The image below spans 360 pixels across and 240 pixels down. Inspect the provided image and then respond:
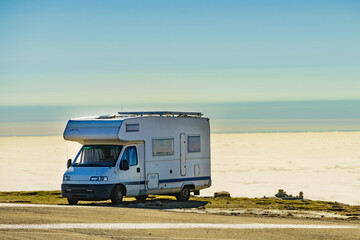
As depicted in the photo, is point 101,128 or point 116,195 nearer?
point 116,195

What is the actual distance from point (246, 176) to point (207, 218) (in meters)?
22.9

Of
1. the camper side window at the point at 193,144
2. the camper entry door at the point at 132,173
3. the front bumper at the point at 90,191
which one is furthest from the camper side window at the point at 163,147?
the front bumper at the point at 90,191

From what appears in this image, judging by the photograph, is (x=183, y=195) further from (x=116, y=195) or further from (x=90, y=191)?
(x=90, y=191)

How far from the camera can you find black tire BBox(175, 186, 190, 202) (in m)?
23.9

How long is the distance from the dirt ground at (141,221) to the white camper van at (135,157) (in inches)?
117

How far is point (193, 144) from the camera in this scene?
960 inches

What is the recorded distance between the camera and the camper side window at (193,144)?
79.5 ft

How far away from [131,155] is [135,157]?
0.59 ft

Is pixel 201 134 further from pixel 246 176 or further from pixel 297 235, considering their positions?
pixel 246 176

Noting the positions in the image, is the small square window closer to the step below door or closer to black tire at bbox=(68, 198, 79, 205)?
the step below door

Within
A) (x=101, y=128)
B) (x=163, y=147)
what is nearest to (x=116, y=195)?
(x=101, y=128)

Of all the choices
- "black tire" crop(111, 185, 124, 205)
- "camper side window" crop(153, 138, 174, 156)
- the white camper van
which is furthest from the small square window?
"black tire" crop(111, 185, 124, 205)

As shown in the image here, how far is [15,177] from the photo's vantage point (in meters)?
38.7

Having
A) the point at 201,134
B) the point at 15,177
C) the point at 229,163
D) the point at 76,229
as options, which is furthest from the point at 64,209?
the point at 229,163
